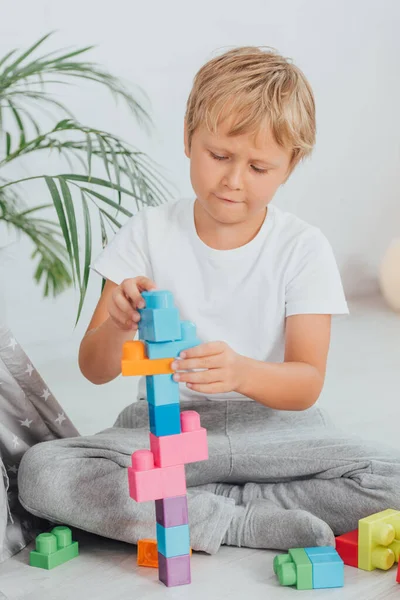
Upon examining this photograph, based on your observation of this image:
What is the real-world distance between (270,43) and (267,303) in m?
2.08

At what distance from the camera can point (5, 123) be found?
8.14 ft

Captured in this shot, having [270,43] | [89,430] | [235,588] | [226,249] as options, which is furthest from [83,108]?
[235,588]

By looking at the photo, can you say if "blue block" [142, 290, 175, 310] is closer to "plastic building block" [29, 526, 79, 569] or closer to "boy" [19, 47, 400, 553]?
"boy" [19, 47, 400, 553]

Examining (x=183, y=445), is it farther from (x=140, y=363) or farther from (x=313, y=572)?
(x=313, y=572)

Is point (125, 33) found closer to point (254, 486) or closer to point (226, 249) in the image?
point (226, 249)

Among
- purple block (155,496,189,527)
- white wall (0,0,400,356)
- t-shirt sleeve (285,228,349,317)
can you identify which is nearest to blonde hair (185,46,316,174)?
t-shirt sleeve (285,228,349,317)

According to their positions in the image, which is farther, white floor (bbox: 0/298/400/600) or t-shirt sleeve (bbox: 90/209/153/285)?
t-shirt sleeve (bbox: 90/209/153/285)

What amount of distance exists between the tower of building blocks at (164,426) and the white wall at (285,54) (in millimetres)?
1645

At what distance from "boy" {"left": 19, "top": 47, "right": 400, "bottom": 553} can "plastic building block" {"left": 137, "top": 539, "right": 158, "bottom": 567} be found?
0.07 feet

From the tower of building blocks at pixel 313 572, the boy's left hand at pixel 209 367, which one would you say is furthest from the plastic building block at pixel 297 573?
the boy's left hand at pixel 209 367

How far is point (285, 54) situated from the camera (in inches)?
127

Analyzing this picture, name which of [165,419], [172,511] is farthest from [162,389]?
[172,511]

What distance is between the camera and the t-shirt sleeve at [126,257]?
1.36 meters

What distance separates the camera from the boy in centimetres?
119
